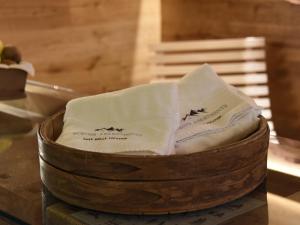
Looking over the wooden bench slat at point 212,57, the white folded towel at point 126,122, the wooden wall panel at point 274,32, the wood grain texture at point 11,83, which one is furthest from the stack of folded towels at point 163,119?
the wooden wall panel at point 274,32

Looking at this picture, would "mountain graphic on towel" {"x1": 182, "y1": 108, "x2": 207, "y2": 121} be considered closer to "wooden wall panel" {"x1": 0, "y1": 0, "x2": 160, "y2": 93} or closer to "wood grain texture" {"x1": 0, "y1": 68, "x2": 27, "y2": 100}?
"wood grain texture" {"x1": 0, "y1": 68, "x2": 27, "y2": 100}

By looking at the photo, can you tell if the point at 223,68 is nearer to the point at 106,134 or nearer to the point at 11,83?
the point at 11,83

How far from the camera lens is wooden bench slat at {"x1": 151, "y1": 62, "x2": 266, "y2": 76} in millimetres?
2615

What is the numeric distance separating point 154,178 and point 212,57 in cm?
196

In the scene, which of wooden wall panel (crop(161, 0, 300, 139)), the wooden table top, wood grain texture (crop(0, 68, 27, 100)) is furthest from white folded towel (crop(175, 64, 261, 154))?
wooden wall panel (crop(161, 0, 300, 139))

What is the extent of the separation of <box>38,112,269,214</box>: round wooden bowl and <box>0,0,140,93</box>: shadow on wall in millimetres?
1712

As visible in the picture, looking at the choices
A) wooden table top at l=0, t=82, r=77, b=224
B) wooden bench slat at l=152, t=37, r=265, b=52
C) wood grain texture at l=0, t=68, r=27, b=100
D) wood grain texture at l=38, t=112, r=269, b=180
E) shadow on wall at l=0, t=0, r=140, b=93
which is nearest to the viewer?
wood grain texture at l=38, t=112, r=269, b=180

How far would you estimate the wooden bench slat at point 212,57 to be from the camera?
8.59ft

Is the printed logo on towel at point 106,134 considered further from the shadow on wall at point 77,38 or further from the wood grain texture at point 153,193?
the shadow on wall at point 77,38

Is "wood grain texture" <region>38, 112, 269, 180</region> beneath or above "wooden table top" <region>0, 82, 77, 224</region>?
above

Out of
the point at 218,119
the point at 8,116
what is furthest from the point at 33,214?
the point at 8,116

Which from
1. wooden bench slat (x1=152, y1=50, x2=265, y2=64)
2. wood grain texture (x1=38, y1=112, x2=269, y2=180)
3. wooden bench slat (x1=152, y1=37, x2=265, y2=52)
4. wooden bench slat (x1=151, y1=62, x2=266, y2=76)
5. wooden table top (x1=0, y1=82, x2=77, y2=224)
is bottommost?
wooden bench slat (x1=151, y1=62, x2=266, y2=76)

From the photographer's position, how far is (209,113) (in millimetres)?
888

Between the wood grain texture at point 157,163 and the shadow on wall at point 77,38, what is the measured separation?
171cm
